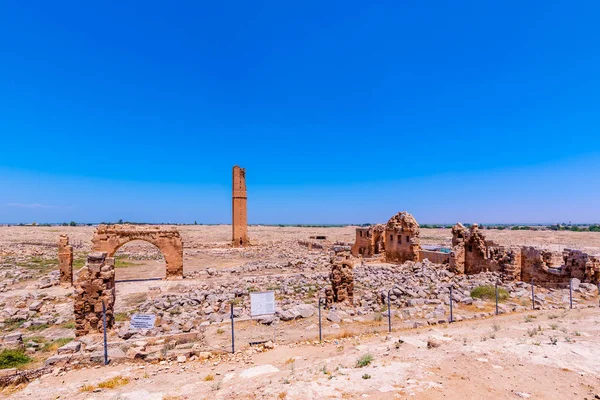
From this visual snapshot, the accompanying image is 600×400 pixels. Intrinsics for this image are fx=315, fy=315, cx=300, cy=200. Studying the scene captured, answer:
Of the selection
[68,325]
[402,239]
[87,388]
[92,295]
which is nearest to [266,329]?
[87,388]

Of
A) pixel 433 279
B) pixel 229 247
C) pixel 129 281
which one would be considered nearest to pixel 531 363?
pixel 433 279

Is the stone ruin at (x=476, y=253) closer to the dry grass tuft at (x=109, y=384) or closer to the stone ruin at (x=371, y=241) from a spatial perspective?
the stone ruin at (x=371, y=241)

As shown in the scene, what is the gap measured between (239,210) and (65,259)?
31.1 meters

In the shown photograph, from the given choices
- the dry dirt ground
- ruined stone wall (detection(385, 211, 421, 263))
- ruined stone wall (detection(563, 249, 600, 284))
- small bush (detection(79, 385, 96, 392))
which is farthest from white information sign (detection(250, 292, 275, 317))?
ruined stone wall (detection(385, 211, 421, 263))

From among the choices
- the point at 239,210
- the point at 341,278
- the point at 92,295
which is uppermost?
the point at 239,210

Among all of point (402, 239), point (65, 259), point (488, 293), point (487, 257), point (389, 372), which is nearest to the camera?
point (389, 372)

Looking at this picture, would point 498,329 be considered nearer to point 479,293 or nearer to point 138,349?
point 479,293

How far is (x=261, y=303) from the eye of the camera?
427 inches

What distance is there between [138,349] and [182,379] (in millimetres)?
2627

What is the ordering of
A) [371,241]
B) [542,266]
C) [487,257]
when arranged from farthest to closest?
[371,241] < [487,257] < [542,266]

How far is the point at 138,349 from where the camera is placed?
9.62 metres

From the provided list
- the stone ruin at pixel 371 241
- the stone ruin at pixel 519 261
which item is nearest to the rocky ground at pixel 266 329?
the stone ruin at pixel 519 261

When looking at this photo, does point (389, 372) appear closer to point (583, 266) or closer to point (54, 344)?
point (54, 344)

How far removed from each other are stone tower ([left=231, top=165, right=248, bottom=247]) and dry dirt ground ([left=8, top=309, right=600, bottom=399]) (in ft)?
137
